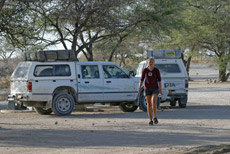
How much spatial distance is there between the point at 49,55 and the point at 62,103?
68.1 inches

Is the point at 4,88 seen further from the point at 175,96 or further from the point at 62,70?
the point at 62,70

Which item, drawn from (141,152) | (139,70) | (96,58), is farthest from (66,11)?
(96,58)

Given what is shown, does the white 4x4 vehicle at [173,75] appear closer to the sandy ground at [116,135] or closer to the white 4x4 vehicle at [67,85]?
the white 4x4 vehicle at [67,85]

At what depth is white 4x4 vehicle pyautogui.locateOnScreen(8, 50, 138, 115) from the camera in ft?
52.7

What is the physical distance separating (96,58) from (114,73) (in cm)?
4245

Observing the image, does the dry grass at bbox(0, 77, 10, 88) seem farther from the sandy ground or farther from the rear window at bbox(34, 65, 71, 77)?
the sandy ground

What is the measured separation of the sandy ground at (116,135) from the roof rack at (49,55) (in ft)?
7.41

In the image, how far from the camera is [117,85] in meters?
17.3

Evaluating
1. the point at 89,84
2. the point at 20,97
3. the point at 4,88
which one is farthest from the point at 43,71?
the point at 4,88

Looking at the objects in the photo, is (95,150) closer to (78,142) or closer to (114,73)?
(78,142)

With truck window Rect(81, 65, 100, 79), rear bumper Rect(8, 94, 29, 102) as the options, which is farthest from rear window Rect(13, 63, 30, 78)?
truck window Rect(81, 65, 100, 79)

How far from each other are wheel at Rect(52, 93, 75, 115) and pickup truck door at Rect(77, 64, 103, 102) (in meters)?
0.45

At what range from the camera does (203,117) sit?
600 inches

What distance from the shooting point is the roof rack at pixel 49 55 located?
16.4 m
